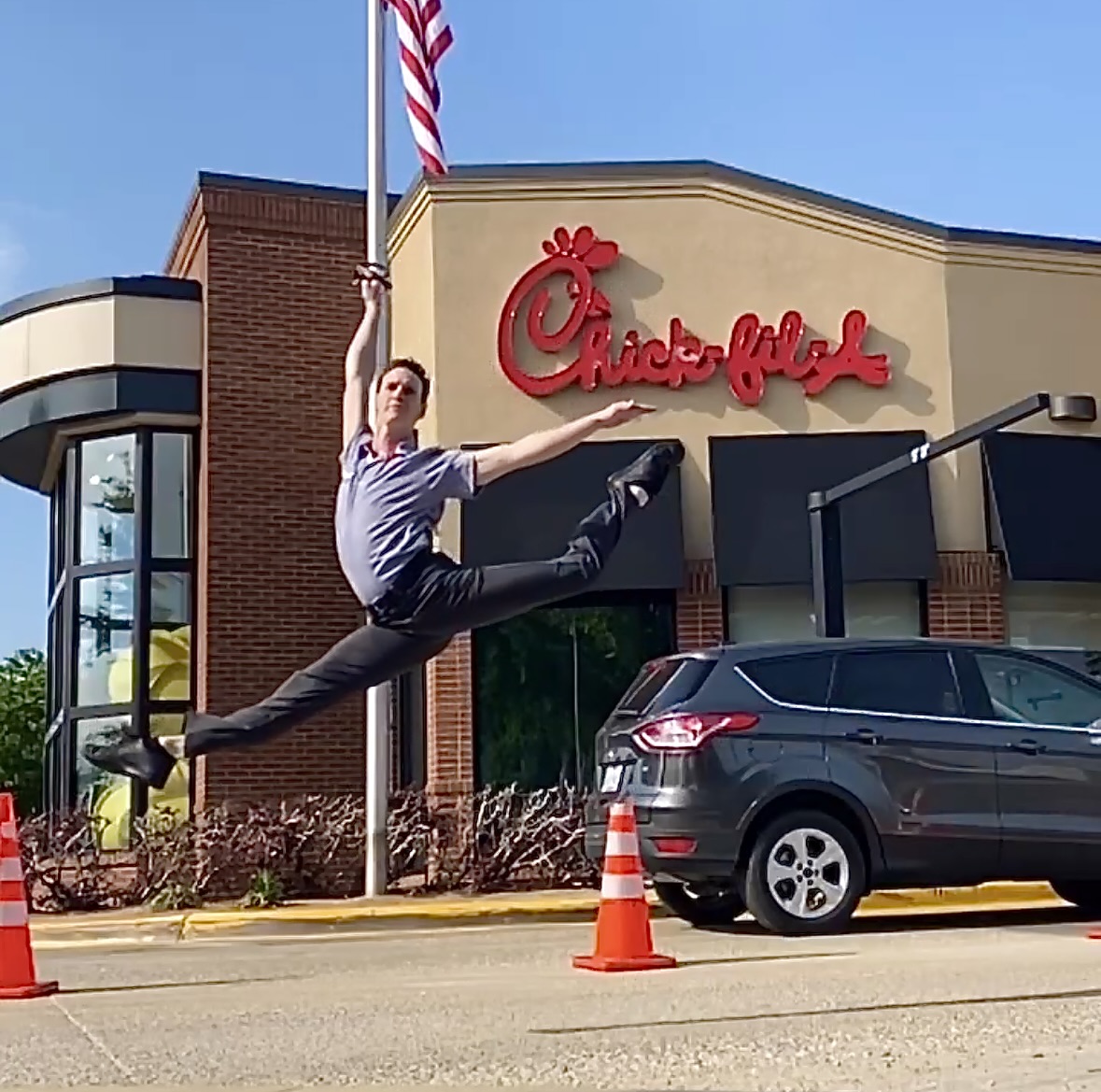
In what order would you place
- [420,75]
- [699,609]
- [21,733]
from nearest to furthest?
[420,75] < [699,609] < [21,733]

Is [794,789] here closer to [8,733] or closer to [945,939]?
[945,939]

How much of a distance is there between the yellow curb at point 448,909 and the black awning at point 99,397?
19.6ft

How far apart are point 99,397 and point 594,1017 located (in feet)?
40.6

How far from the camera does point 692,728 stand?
11.8 meters

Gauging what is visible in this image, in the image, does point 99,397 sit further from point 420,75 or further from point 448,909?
point 420,75

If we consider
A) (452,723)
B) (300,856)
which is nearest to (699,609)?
(452,723)

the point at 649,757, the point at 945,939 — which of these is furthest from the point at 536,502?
the point at 945,939

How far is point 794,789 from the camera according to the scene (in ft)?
38.6

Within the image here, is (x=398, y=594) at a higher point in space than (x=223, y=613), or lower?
lower

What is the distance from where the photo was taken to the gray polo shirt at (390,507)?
497 cm

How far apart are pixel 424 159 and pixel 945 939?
5.65 meters

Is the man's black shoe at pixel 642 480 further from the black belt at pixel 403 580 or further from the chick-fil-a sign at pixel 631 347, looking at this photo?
the chick-fil-a sign at pixel 631 347

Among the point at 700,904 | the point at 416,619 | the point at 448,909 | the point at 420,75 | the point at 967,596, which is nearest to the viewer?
the point at 416,619

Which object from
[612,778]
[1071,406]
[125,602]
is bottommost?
[612,778]
